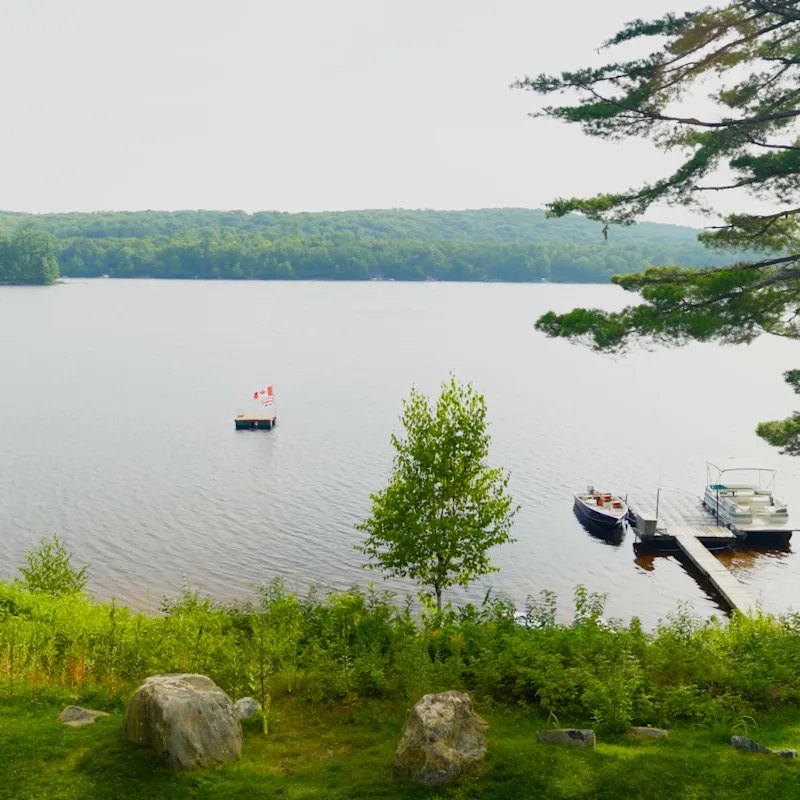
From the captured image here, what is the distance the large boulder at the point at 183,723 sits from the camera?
334 inches

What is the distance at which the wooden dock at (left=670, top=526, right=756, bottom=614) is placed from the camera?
28967 mm

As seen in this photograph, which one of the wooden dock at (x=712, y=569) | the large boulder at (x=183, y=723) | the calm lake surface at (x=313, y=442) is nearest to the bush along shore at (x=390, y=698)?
the large boulder at (x=183, y=723)

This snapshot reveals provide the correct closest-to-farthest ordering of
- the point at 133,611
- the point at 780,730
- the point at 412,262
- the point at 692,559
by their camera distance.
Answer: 1. the point at 780,730
2. the point at 133,611
3. the point at 692,559
4. the point at 412,262

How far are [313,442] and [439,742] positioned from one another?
139 feet

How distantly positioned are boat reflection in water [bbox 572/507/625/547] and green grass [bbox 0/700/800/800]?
26396 mm

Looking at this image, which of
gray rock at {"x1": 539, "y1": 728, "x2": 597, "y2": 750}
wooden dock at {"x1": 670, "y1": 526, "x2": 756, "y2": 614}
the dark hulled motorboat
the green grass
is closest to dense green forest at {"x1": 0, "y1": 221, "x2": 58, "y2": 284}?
the dark hulled motorboat

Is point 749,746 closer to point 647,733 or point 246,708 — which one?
point 647,733

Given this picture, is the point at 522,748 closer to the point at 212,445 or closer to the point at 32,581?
the point at 32,581

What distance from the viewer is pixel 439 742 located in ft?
27.3

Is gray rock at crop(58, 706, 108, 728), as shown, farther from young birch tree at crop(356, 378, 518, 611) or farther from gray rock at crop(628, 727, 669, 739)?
young birch tree at crop(356, 378, 518, 611)

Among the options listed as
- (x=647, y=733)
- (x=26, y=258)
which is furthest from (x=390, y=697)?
(x=26, y=258)

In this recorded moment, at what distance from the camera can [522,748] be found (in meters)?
8.82

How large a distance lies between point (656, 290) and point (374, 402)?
5003 centimetres

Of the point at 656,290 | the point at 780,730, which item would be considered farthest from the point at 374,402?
the point at 780,730
